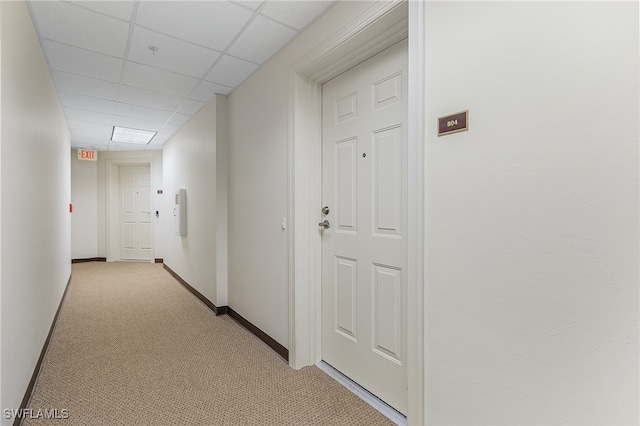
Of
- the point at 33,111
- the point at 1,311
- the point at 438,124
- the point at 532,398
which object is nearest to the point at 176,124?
the point at 33,111

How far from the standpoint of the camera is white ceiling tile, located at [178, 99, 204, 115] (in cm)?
366

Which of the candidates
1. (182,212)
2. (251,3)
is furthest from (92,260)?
(251,3)

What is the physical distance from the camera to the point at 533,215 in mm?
1068

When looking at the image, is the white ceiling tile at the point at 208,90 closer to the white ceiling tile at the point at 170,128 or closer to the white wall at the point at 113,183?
the white ceiling tile at the point at 170,128

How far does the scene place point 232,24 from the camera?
6.89ft

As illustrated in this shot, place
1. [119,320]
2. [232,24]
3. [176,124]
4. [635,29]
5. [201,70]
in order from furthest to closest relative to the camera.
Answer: [176,124] < [119,320] < [201,70] < [232,24] < [635,29]

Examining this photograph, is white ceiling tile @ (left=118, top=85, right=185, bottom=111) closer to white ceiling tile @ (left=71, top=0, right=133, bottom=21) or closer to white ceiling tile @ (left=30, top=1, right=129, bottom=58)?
white ceiling tile @ (left=30, top=1, right=129, bottom=58)

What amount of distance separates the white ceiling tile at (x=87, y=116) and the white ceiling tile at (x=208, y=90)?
1.55 m

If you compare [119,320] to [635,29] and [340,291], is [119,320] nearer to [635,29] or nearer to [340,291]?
[340,291]

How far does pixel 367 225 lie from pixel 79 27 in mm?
2415

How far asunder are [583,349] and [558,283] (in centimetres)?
21

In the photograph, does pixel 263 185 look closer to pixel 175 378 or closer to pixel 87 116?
pixel 175 378

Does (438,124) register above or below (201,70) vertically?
below

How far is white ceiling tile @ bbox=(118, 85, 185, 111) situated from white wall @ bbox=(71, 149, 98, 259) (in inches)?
159
